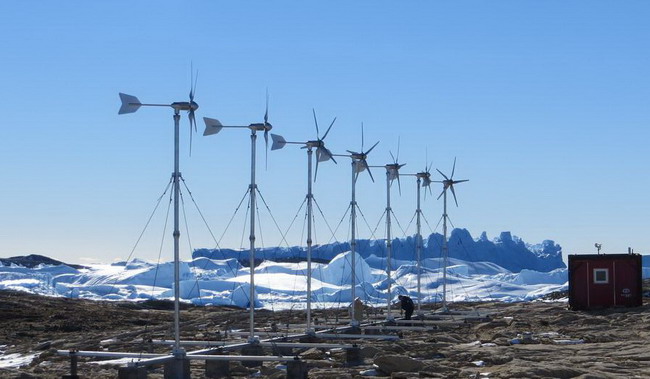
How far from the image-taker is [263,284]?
110m

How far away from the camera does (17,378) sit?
22469mm

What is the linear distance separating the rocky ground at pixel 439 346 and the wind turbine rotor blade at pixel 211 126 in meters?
6.04

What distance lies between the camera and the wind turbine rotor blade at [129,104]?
78.5 ft

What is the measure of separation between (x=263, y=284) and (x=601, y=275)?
61976 millimetres

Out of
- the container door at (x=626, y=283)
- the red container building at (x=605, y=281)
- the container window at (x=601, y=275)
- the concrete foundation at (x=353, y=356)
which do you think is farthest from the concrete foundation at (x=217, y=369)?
the container door at (x=626, y=283)

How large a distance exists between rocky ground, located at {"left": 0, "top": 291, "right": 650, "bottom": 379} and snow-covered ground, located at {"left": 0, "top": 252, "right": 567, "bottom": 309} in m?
35.0

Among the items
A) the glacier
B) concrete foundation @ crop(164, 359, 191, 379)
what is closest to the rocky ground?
concrete foundation @ crop(164, 359, 191, 379)

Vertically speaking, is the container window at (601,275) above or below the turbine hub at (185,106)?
below

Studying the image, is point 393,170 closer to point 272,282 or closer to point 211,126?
point 211,126

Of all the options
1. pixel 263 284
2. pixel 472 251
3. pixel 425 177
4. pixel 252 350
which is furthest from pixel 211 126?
pixel 472 251

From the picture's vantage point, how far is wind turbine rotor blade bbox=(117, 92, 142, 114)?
23938 mm

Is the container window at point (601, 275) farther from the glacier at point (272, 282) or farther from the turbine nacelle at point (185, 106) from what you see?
the turbine nacelle at point (185, 106)

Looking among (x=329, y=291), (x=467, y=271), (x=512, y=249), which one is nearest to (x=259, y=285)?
(x=329, y=291)

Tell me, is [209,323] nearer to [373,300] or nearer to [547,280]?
[373,300]
